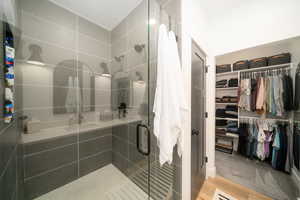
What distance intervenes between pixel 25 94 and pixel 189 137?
174cm

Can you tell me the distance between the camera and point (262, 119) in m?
2.04

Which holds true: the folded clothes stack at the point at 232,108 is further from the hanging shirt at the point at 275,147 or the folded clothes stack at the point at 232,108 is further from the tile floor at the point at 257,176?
the tile floor at the point at 257,176

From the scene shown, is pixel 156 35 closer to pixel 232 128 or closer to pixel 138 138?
pixel 138 138

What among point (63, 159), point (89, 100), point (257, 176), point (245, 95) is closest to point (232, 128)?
point (245, 95)

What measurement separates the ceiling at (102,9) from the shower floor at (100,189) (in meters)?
2.18

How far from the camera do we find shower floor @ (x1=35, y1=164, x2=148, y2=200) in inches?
47.1

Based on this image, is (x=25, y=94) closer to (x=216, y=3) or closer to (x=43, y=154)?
(x=43, y=154)

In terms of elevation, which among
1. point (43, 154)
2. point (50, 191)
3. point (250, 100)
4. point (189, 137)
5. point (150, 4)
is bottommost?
point (50, 191)

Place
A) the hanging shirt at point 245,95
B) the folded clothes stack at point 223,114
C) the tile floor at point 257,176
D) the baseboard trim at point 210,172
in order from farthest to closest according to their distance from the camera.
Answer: the folded clothes stack at point 223,114 < the hanging shirt at point 245,95 < the baseboard trim at point 210,172 < the tile floor at point 257,176

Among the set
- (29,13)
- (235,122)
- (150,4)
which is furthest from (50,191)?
(235,122)

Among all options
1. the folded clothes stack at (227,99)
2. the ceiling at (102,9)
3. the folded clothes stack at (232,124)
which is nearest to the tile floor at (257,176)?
the folded clothes stack at (232,124)

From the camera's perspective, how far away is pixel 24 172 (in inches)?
40.4

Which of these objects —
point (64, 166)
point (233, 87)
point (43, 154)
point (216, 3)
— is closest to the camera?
point (43, 154)

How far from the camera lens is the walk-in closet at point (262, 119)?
5.18ft
